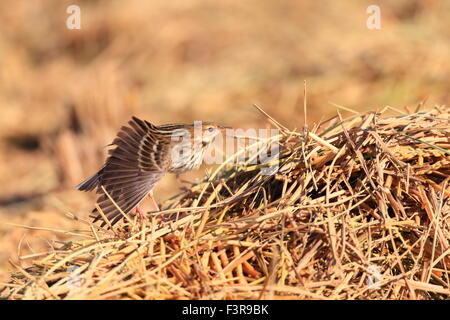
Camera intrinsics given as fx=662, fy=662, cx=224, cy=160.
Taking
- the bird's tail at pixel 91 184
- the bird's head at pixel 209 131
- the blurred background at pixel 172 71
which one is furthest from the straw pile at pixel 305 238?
the blurred background at pixel 172 71

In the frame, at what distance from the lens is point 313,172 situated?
13.2 feet

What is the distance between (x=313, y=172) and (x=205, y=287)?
3.53 feet

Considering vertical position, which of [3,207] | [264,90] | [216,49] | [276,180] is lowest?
[3,207]

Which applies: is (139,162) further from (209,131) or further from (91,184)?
(209,131)

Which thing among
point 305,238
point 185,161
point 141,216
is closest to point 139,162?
point 185,161

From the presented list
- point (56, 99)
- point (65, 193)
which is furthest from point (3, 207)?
point (56, 99)

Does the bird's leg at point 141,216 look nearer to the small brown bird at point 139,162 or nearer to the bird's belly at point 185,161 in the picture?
the small brown bird at point 139,162

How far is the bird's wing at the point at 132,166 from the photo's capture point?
14.8 ft

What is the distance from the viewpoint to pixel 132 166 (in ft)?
15.5

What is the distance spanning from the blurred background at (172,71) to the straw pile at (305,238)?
7.80ft

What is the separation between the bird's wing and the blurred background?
1524mm

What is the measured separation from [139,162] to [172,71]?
757 cm

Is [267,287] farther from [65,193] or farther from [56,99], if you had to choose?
[56,99]

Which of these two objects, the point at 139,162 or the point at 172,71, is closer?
the point at 139,162
